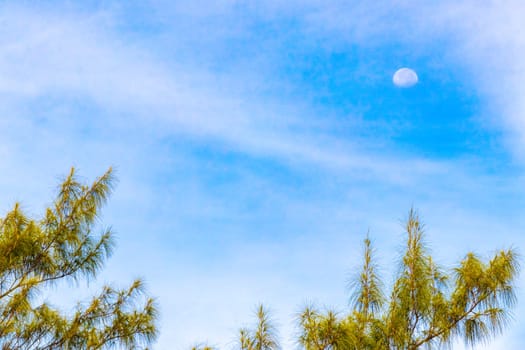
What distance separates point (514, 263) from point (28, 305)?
15.2 ft

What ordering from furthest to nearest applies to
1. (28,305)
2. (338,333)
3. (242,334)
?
(28,305)
(242,334)
(338,333)

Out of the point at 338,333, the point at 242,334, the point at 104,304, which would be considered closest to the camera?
the point at 338,333

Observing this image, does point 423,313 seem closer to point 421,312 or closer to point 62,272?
point 421,312

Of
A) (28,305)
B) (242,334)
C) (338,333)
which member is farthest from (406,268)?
(28,305)

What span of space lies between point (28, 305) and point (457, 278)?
4.14 meters

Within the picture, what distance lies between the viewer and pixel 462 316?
5324mm

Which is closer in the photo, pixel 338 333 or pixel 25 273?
pixel 338 333

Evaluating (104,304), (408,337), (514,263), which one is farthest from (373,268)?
(104,304)

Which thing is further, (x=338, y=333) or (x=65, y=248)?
(x=65, y=248)

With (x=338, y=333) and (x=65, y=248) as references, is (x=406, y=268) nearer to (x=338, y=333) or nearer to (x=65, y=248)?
A: (x=338, y=333)

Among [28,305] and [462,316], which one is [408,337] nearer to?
[462,316]

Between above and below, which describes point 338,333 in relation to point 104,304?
below

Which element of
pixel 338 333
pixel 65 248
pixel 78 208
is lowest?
pixel 338 333

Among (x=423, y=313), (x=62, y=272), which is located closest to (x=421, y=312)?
(x=423, y=313)
